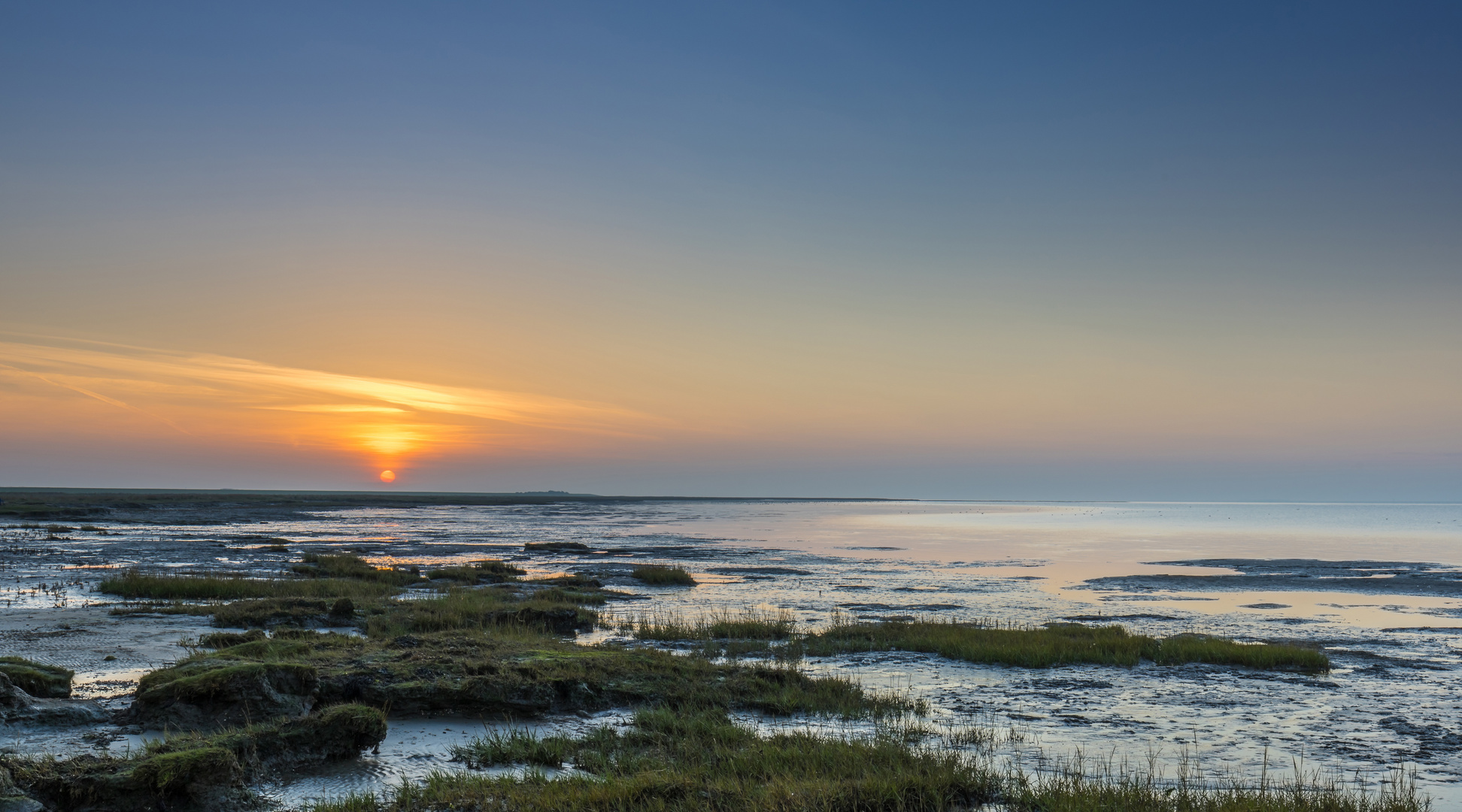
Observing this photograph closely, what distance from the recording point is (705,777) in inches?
427

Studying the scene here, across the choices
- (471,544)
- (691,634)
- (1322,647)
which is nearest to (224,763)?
(691,634)

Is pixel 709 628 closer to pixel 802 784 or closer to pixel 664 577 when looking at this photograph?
pixel 802 784

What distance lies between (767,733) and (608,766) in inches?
130

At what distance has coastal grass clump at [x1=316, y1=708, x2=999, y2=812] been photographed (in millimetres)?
9734

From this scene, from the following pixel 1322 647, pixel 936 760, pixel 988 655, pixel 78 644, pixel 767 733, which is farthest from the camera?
pixel 1322 647

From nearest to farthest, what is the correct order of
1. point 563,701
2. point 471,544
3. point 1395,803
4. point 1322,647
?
point 1395,803
point 563,701
point 1322,647
point 471,544

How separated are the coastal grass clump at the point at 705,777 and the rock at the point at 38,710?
229 inches

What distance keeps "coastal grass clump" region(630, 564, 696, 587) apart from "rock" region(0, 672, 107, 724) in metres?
28.2

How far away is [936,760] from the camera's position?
11633 mm

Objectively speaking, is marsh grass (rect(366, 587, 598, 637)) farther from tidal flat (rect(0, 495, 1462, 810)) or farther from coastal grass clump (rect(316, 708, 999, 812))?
coastal grass clump (rect(316, 708, 999, 812))

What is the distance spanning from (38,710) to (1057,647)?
840 inches

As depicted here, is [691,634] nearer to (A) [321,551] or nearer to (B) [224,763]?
(B) [224,763]


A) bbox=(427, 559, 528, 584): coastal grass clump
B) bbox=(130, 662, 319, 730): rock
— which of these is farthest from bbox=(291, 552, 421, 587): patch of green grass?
bbox=(130, 662, 319, 730): rock

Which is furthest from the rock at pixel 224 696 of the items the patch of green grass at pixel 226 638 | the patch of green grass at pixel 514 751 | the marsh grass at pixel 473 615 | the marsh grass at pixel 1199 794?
the marsh grass at pixel 1199 794
